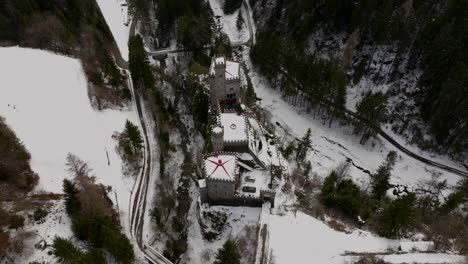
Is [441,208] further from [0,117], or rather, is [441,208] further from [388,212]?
[0,117]

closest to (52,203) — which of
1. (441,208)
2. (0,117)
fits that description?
(0,117)

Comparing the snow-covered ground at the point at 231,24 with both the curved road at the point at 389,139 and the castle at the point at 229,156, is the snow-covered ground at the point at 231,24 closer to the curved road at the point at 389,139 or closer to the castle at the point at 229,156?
the curved road at the point at 389,139

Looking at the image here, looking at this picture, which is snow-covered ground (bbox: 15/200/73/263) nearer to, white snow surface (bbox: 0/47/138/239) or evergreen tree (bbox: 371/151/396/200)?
white snow surface (bbox: 0/47/138/239)

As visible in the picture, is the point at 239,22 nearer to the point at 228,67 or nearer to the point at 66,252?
the point at 228,67

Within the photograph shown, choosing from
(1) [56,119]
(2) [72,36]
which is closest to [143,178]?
(1) [56,119]

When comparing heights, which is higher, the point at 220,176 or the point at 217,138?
the point at 217,138
